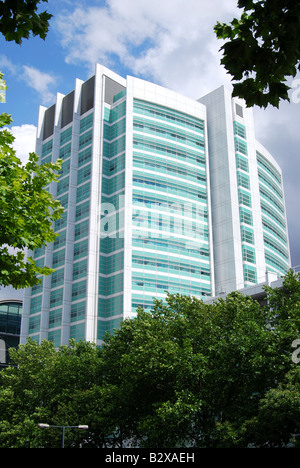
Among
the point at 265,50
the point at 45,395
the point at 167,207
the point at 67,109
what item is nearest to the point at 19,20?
the point at 265,50

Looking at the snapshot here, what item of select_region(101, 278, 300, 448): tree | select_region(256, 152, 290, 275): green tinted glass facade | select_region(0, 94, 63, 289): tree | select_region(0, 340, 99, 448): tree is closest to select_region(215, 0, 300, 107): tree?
select_region(0, 94, 63, 289): tree

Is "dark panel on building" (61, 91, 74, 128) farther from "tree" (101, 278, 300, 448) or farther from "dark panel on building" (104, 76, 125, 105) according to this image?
"tree" (101, 278, 300, 448)

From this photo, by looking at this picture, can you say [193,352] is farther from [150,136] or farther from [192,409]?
[150,136]

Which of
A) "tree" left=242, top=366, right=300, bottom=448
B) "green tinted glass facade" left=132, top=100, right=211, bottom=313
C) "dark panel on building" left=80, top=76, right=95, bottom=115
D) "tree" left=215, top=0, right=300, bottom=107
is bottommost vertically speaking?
"tree" left=242, top=366, right=300, bottom=448

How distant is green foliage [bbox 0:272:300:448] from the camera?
984 inches

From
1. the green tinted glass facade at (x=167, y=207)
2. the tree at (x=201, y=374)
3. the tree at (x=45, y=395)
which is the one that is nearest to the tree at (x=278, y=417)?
the tree at (x=201, y=374)

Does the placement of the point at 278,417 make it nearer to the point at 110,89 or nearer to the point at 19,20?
→ the point at 19,20

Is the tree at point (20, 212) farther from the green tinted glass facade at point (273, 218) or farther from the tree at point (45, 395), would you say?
the green tinted glass facade at point (273, 218)

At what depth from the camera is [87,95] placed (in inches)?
3809

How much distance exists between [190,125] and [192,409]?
77051mm

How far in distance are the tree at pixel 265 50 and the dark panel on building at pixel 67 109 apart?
95.6m

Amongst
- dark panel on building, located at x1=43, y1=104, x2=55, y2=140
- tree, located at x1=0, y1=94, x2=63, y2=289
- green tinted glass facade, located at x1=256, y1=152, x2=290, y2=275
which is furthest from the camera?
dark panel on building, located at x1=43, y1=104, x2=55, y2=140

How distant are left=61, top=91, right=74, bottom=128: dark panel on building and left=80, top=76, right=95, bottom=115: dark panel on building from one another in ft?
9.68

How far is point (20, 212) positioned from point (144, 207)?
7331 cm
